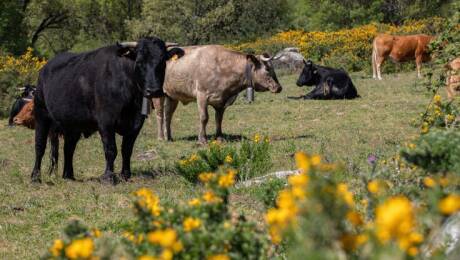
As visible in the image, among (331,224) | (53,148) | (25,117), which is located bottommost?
(25,117)

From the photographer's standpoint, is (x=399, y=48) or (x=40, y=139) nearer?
(x=40, y=139)

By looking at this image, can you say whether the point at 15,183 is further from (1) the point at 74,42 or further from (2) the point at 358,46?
(1) the point at 74,42

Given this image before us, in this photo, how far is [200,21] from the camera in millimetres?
50781

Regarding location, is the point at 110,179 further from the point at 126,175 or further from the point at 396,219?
the point at 396,219

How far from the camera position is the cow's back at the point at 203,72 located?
13.6 meters

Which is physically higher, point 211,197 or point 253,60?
point 211,197

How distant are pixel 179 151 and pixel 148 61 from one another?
364cm

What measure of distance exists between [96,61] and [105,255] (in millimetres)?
7253

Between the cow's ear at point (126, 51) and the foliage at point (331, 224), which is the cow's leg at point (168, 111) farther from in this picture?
the foliage at point (331, 224)

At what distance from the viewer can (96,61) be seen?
9680mm

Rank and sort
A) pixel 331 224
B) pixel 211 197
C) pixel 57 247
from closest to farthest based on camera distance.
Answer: pixel 331 224, pixel 57 247, pixel 211 197

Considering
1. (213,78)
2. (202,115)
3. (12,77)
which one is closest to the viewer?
(202,115)

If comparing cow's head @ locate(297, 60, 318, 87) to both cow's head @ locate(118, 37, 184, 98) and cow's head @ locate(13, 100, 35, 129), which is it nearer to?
cow's head @ locate(13, 100, 35, 129)

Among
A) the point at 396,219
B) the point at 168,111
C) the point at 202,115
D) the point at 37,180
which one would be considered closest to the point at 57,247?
the point at 396,219
